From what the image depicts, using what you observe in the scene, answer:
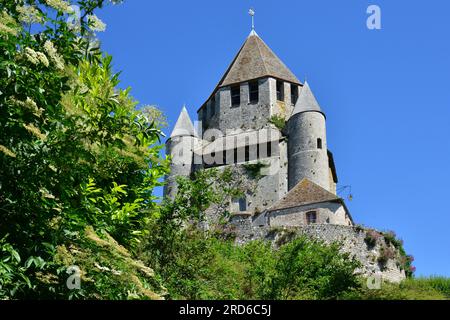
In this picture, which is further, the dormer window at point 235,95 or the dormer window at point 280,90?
the dormer window at point 235,95

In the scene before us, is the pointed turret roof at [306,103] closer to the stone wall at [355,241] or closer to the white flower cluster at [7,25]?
the stone wall at [355,241]

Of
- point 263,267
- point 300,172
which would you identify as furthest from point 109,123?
point 300,172

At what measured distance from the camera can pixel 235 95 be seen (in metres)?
48.1

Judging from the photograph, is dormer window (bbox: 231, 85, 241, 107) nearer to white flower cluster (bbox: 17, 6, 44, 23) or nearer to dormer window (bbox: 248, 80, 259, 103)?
dormer window (bbox: 248, 80, 259, 103)

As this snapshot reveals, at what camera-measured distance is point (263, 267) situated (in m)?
18.5

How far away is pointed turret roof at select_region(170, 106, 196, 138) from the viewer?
155 feet

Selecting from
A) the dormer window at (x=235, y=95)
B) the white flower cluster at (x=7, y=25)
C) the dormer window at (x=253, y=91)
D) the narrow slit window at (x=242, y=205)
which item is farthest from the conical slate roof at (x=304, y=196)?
the white flower cluster at (x=7, y=25)

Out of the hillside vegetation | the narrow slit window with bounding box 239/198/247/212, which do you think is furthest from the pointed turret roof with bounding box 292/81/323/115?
the hillside vegetation

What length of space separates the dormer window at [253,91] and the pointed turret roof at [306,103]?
12.5ft

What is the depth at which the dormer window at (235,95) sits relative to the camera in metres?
47.5

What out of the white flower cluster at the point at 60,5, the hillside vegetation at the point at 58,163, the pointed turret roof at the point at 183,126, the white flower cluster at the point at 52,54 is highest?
the pointed turret roof at the point at 183,126

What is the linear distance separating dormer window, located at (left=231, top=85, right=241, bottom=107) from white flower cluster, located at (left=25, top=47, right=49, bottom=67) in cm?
4049

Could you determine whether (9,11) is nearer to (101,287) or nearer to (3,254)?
(3,254)

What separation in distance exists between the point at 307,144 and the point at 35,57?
35279mm
